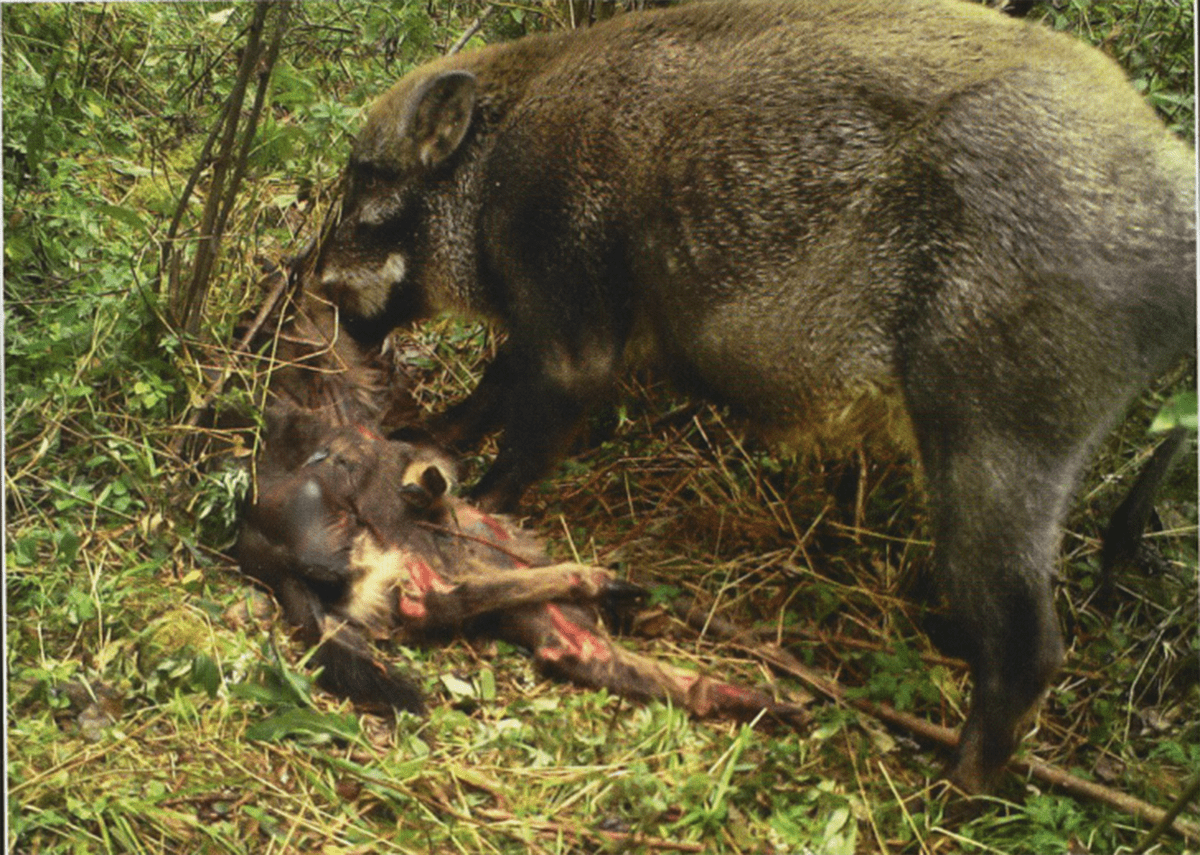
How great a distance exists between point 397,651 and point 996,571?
1170mm

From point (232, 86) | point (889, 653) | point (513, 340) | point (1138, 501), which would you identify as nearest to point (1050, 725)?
point (889, 653)

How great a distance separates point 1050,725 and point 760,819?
0.79m

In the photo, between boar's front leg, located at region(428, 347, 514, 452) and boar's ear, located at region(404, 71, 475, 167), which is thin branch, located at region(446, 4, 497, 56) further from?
boar's front leg, located at region(428, 347, 514, 452)

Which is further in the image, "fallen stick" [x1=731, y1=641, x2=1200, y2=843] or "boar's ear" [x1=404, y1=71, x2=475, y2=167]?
"boar's ear" [x1=404, y1=71, x2=475, y2=167]

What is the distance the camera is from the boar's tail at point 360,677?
7.65 ft

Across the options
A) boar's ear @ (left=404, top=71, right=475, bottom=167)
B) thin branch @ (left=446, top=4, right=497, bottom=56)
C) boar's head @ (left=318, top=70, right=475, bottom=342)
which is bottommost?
boar's head @ (left=318, top=70, right=475, bottom=342)

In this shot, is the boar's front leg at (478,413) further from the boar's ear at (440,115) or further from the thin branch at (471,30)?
the thin branch at (471,30)

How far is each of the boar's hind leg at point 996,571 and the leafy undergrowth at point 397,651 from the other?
0.42ft

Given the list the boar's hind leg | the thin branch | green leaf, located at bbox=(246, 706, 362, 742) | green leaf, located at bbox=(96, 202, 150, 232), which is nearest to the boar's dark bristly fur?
the boar's hind leg

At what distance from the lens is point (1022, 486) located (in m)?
2.27

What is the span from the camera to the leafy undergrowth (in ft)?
6.89

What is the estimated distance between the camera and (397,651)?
2469mm

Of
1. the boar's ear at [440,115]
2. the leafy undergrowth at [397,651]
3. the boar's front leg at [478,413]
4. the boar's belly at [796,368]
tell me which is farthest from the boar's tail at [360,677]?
the boar's ear at [440,115]

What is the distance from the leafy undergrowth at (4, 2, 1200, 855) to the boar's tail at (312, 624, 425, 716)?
0.04 meters
